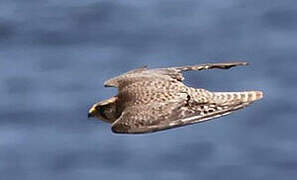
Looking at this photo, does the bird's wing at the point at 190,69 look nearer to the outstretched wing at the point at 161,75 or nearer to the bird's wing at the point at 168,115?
the outstretched wing at the point at 161,75

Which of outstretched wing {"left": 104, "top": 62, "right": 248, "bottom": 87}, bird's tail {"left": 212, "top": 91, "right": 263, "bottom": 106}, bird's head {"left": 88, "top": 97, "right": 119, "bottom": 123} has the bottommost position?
bird's head {"left": 88, "top": 97, "right": 119, "bottom": 123}

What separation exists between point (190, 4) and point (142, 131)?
43.6ft

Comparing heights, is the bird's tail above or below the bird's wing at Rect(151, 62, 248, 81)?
above

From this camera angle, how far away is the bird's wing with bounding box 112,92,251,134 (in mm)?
9828

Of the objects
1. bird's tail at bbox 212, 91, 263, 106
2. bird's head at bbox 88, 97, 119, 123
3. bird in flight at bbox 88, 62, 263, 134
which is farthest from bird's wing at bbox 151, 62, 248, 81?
bird's tail at bbox 212, 91, 263, 106

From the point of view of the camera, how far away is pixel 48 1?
24.5 metres

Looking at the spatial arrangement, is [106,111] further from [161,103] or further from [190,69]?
[161,103]

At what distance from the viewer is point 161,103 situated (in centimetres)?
1024

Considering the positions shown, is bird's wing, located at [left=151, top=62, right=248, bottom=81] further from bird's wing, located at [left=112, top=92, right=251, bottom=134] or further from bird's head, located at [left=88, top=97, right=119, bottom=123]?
bird's wing, located at [left=112, top=92, right=251, bottom=134]

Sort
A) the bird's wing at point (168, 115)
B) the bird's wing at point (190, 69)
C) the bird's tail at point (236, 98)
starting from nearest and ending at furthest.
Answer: the bird's wing at point (168, 115), the bird's tail at point (236, 98), the bird's wing at point (190, 69)

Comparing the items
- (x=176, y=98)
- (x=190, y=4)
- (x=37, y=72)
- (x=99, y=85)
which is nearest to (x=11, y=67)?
(x=37, y=72)

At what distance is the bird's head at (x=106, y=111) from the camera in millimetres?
10945

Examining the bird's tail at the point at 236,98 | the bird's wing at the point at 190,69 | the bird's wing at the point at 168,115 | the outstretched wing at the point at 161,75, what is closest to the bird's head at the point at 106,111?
the outstretched wing at the point at 161,75

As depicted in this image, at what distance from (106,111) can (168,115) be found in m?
1.19
